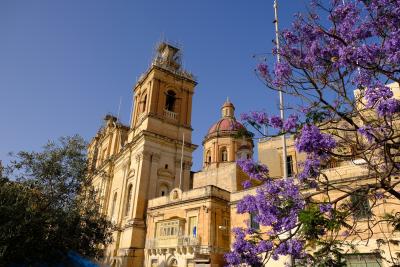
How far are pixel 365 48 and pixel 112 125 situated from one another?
3633cm

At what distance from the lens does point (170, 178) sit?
28.7 metres

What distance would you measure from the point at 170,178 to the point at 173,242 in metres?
7.38

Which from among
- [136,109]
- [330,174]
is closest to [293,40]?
[330,174]

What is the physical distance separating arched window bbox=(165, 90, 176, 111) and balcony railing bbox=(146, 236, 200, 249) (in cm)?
1288

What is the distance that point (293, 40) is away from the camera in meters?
9.04

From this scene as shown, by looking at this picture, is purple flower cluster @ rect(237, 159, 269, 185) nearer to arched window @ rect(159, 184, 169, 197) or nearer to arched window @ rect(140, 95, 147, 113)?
arched window @ rect(159, 184, 169, 197)

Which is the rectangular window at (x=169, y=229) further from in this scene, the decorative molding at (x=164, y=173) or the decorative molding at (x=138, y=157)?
the decorative molding at (x=138, y=157)

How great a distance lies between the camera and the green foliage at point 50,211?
1377 centimetres

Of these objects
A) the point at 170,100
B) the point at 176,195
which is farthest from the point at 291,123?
the point at 170,100

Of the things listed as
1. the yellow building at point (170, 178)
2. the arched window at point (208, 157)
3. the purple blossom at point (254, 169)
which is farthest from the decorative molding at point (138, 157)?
the purple blossom at point (254, 169)

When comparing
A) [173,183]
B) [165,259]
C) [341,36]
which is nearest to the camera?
[341,36]

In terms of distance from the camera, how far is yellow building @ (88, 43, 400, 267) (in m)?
21.0

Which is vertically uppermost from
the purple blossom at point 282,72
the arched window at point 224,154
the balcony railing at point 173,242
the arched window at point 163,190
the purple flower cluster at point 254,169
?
the arched window at point 224,154

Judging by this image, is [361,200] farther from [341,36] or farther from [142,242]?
[142,242]
